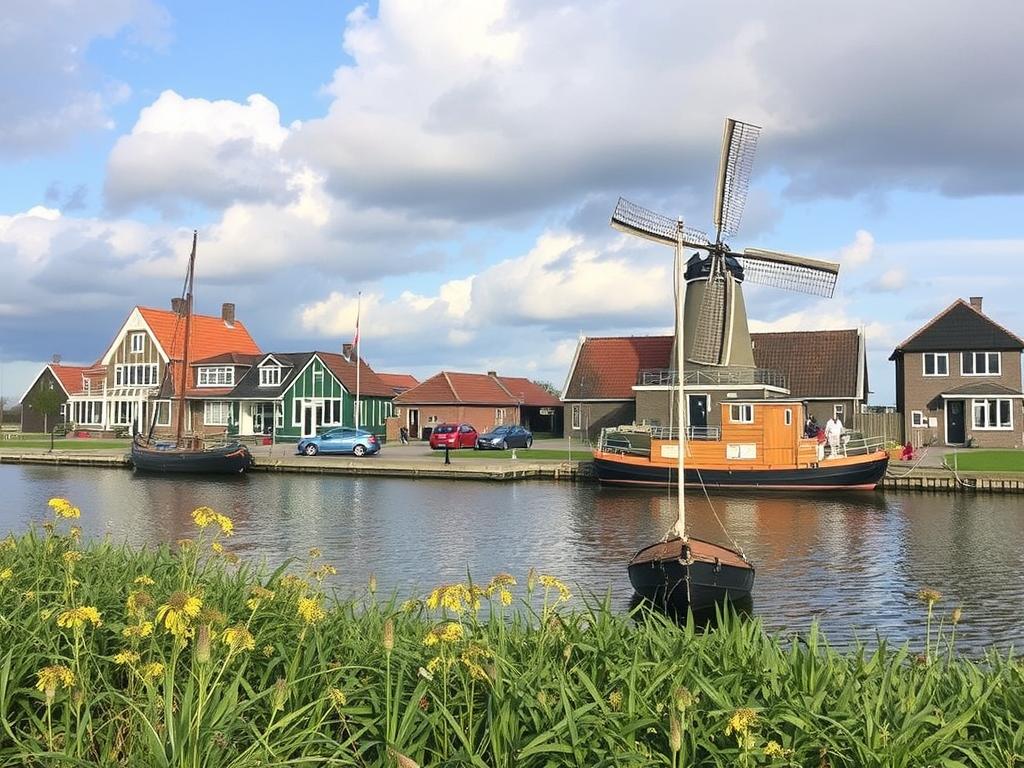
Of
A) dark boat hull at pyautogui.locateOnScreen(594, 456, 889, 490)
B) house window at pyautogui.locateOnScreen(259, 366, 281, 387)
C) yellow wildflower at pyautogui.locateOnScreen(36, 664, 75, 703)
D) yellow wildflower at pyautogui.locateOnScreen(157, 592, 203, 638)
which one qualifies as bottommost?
dark boat hull at pyautogui.locateOnScreen(594, 456, 889, 490)

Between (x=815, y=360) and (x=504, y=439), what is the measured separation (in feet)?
63.1

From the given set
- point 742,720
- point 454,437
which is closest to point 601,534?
point 742,720

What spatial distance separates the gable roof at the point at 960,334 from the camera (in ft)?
176

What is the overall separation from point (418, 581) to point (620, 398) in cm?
4079

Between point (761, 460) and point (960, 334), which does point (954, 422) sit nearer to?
point (960, 334)

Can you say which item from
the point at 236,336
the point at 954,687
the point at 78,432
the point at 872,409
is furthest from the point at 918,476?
the point at 78,432

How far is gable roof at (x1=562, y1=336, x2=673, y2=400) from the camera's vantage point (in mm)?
58188

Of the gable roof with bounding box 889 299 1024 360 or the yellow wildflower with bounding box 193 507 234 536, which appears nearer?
the yellow wildflower with bounding box 193 507 234 536

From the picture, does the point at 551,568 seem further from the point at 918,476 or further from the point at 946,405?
the point at 946,405

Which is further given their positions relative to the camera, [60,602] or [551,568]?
[551,568]

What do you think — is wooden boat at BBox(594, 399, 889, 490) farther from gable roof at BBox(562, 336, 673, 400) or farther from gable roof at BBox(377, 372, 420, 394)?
gable roof at BBox(377, 372, 420, 394)

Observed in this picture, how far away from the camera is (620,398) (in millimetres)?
57594

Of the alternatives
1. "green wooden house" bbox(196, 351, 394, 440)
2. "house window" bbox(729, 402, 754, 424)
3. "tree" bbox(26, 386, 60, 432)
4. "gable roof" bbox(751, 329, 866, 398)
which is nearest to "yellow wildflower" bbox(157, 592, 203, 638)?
"house window" bbox(729, 402, 754, 424)

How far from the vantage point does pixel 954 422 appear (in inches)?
2124
